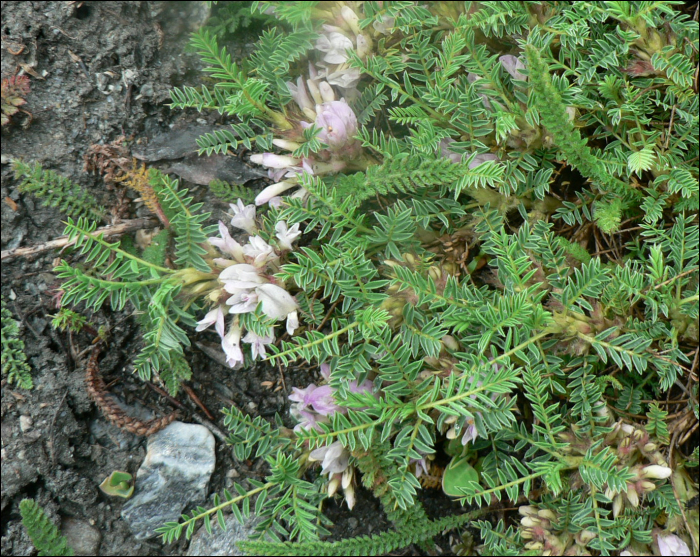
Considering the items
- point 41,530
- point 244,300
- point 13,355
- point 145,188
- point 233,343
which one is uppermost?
point 145,188

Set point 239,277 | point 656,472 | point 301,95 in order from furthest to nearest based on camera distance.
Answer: point 301,95
point 239,277
point 656,472

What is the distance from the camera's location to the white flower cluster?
2090mm

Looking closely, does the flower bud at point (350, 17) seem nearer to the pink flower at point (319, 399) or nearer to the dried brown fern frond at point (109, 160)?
the dried brown fern frond at point (109, 160)

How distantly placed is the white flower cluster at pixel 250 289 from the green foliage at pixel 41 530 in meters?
0.95

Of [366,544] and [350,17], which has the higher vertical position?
[350,17]

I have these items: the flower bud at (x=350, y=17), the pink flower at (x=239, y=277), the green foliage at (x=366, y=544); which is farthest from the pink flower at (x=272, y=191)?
the green foliage at (x=366, y=544)

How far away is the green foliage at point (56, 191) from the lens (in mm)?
2354

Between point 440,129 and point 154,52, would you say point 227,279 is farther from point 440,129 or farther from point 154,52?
point 154,52

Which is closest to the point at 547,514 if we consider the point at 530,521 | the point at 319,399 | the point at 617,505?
the point at 530,521

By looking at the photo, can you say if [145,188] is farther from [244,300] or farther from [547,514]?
[547,514]

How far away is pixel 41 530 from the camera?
231 centimetres

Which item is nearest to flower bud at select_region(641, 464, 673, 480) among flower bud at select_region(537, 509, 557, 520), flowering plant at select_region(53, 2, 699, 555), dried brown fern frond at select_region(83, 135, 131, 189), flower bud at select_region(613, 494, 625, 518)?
flowering plant at select_region(53, 2, 699, 555)

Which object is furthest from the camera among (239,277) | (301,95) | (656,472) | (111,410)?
(111,410)

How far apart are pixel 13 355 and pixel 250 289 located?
1.09 meters
